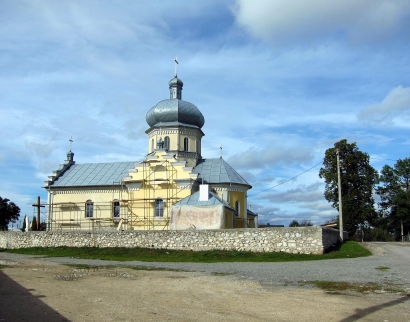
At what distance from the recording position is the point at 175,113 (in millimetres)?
35219

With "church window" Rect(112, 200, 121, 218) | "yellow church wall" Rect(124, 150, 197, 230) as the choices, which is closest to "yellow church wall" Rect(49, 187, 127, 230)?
"church window" Rect(112, 200, 121, 218)

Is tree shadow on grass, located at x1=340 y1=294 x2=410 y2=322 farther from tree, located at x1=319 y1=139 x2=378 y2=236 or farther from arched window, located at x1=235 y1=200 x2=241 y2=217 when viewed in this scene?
tree, located at x1=319 y1=139 x2=378 y2=236

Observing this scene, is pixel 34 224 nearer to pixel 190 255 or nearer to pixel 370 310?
pixel 190 255

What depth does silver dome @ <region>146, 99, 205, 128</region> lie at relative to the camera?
35312mm

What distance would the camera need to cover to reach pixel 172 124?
35.1 metres

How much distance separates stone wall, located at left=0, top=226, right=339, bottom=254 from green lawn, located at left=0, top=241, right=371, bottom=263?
44 cm

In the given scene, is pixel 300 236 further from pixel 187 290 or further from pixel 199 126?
pixel 199 126

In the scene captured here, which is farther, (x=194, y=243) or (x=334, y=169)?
(x=334, y=169)

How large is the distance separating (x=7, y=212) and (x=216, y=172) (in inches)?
1482

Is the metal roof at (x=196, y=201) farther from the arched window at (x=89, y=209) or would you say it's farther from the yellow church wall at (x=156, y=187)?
the arched window at (x=89, y=209)

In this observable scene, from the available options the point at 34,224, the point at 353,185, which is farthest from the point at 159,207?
the point at 353,185

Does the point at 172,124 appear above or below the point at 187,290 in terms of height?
above

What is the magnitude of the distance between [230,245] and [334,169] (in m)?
19.6

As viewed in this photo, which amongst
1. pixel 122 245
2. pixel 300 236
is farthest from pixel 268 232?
pixel 122 245
